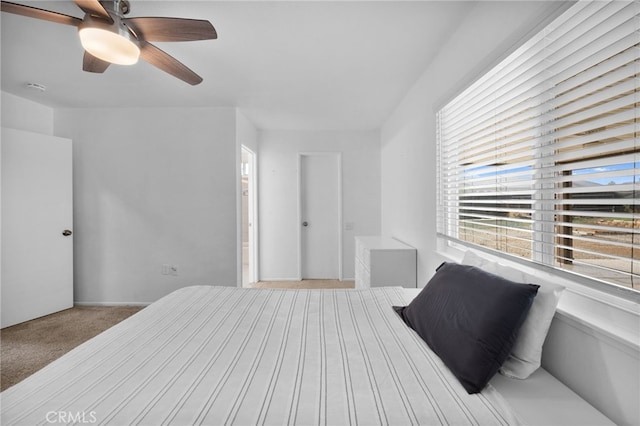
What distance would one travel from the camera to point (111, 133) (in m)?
3.68

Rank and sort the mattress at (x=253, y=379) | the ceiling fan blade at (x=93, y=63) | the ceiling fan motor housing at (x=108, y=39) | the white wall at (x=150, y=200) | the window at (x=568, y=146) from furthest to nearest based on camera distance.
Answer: the white wall at (x=150, y=200) → the ceiling fan blade at (x=93, y=63) → the ceiling fan motor housing at (x=108, y=39) → the window at (x=568, y=146) → the mattress at (x=253, y=379)

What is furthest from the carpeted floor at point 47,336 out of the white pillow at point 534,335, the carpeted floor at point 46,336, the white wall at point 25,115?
the white pillow at point 534,335

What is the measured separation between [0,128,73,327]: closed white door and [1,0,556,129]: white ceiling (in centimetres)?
64

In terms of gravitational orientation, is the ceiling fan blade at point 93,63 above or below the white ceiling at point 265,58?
below

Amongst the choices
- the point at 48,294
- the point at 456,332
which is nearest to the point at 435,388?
the point at 456,332

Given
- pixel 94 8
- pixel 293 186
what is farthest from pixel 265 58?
pixel 293 186

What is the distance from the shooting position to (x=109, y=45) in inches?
64.2

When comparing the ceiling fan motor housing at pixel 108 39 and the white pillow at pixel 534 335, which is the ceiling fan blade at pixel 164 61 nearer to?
the ceiling fan motor housing at pixel 108 39

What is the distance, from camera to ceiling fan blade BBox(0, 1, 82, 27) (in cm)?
145

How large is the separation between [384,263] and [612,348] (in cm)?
201

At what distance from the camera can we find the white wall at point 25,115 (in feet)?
10.4

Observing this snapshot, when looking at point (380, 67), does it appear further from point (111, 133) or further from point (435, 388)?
point (111, 133)

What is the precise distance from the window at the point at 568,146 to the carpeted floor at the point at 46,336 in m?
3.47

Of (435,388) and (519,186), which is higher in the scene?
(519,186)
